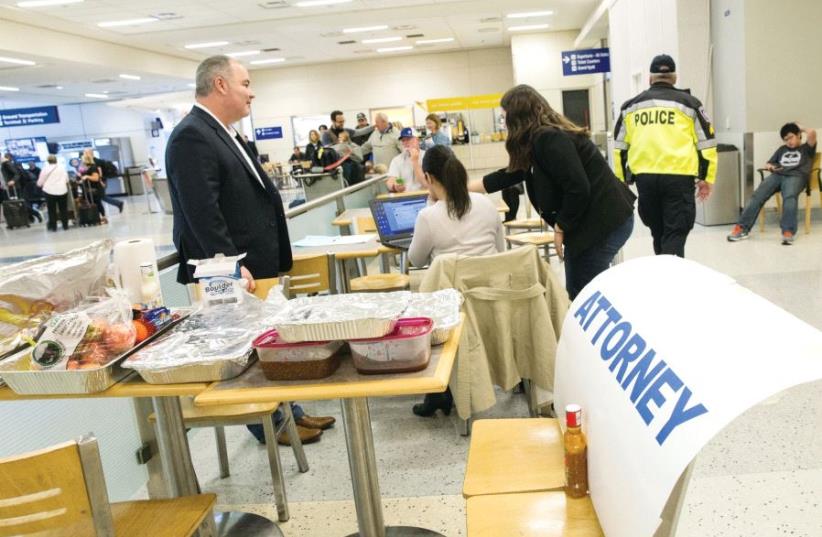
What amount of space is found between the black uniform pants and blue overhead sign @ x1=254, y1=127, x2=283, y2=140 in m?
15.3

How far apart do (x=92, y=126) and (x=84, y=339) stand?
21.8m

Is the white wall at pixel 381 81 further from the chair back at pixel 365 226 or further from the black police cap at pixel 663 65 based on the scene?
the black police cap at pixel 663 65

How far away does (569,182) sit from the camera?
9.06 ft

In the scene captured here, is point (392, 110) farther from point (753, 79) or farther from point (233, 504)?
point (233, 504)

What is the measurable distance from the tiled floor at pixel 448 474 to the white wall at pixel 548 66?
43.8ft

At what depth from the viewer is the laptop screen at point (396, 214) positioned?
3785 mm

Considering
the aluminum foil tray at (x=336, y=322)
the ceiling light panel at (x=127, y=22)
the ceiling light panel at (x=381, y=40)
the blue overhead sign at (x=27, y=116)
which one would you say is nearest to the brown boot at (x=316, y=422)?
the aluminum foil tray at (x=336, y=322)

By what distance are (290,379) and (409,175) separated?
15.1ft

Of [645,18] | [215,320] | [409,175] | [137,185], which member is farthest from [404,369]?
[137,185]

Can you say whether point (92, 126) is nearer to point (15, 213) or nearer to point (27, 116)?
point (27, 116)

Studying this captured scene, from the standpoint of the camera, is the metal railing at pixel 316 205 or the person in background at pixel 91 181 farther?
the person in background at pixel 91 181

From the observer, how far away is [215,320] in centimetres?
166

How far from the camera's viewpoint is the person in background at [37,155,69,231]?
11789 mm

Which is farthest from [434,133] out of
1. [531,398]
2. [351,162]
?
[531,398]
